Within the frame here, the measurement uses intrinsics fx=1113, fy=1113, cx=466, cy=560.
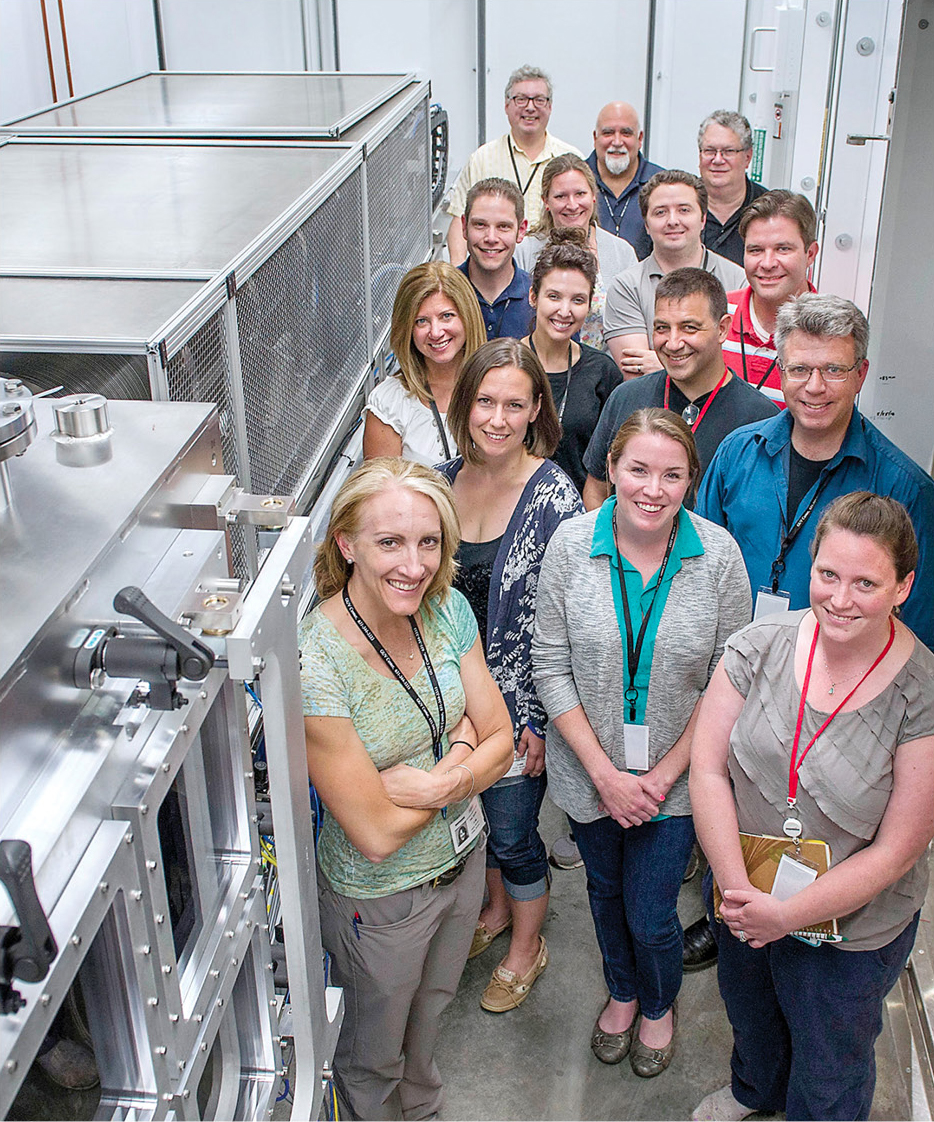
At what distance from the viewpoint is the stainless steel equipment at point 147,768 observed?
0.81 metres

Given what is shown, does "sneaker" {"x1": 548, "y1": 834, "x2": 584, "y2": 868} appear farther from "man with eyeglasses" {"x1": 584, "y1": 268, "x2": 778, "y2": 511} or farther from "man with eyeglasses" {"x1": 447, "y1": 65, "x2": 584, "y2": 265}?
"man with eyeglasses" {"x1": 447, "y1": 65, "x2": 584, "y2": 265}

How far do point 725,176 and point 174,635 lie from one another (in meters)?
3.82

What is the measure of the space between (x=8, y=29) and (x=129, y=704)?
3680mm

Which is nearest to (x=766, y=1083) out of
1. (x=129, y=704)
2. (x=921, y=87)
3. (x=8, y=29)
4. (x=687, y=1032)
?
(x=687, y=1032)

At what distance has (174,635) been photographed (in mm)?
870

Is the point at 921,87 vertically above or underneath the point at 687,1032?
above

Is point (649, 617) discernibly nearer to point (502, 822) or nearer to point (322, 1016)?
point (502, 822)

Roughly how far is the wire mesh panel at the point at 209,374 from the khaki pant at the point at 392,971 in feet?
2.65

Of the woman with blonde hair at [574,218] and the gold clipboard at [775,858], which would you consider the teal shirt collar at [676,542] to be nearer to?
the gold clipboard at [775,858]

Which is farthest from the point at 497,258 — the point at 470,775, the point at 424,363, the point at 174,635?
the point at 174,635

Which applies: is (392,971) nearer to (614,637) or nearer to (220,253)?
(614,637)

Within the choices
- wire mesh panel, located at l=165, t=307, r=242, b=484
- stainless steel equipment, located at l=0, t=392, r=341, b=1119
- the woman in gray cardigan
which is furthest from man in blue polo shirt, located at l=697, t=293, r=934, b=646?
stainless steel equipment, located at l=0, t=392, r=341, b=1119

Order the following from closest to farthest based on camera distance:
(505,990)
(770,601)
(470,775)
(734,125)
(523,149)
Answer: (470,775), (770,601), (505,990), (734,125), (523,149)

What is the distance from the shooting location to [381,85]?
346 centimetres
